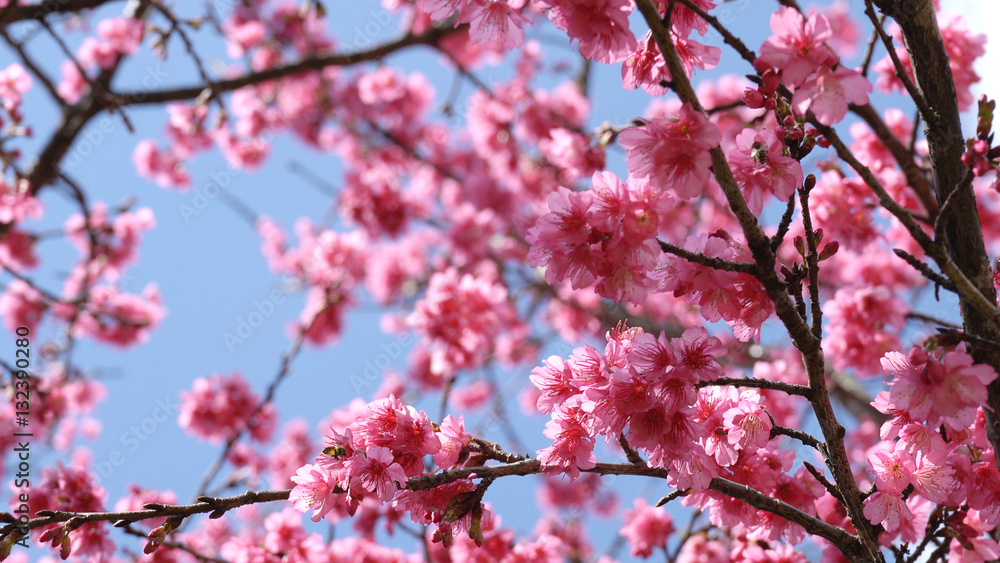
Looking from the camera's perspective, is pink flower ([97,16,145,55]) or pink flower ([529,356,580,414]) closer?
pink flower ([529,356,580,414])

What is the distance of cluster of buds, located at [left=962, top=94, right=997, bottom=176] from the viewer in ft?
4.66

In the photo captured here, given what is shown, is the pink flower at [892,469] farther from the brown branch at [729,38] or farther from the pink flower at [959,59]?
the pink flower at [959,59]

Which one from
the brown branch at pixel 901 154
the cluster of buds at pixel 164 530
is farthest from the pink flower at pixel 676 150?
the brown branch at pixel 901 154

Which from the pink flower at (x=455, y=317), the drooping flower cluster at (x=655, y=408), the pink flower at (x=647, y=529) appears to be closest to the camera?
the drooping flower cluster at (x=655, y=408)

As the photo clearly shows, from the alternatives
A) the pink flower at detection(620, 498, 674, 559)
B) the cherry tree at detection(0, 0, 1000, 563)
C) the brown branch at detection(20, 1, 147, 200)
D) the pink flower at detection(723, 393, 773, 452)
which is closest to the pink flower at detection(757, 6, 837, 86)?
the cherry tree at detection(0, 0, 1000, 563)

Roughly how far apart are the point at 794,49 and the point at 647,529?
101 inches

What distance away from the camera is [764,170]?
1.47 meters

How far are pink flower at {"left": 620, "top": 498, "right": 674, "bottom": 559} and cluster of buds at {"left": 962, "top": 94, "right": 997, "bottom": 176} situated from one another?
7.22 ft

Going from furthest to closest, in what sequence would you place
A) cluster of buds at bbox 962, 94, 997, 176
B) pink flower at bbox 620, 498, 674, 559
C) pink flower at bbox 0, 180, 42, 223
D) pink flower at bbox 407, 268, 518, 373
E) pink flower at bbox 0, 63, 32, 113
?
pink flower at bbox 0, 180, 42, 223 < pink flower at bbox 407, 268, 518, 373 < pink flower at bbox 0, 63, 32, 113 < pink flower at bbox 620, 498, 674, 559 < cluster of buds at bbox 962, 94, 997, 176

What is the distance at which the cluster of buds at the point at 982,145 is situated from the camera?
142 cm

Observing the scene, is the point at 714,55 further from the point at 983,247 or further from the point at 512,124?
the point at 512,124

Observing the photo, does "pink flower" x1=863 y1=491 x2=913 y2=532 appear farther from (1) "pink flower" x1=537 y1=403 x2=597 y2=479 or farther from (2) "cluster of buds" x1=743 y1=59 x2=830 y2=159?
(2) "cluster of buds" x1=743 y1=59 x2=830 y2=159

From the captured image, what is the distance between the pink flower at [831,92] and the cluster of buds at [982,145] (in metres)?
0.35

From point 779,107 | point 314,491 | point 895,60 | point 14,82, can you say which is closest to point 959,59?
point 895,60
